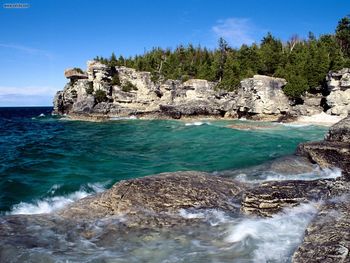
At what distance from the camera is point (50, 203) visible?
49.3ft

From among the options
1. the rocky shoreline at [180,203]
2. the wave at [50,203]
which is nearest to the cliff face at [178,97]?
the rocky shoreline at [180,203]

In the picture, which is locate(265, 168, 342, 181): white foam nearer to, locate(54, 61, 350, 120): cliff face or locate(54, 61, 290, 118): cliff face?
locate(54, 61, 350, 120): cliff face

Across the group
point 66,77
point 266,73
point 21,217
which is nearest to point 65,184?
point 21,217

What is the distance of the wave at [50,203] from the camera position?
1416 cm

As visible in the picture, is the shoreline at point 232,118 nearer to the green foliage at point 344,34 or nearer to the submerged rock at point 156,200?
the green foliage at point 344,34

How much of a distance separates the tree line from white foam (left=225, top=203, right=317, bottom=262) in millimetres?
49885

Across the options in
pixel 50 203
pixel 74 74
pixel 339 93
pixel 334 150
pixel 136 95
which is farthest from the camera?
pixel 74 74

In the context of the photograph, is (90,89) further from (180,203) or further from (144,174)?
(180,203)

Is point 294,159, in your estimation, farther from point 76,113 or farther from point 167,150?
point 76,113

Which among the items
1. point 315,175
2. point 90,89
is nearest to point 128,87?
point 90,89

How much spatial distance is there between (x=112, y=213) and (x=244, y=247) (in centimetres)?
436

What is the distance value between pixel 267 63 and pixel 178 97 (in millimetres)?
18469

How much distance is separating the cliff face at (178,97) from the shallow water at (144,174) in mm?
22506

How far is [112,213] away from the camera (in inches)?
441
